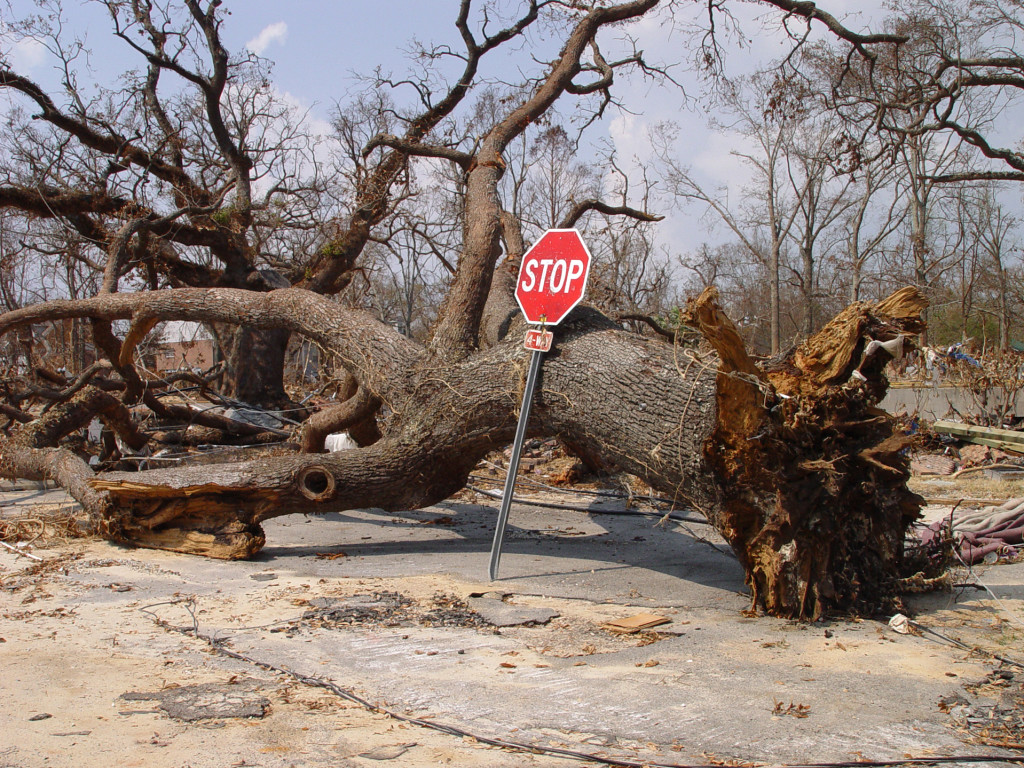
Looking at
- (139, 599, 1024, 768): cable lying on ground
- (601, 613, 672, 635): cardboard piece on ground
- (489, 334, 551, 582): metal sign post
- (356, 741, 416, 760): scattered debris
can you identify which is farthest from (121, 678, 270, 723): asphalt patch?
(489, 334, 551, 582): metal sign post

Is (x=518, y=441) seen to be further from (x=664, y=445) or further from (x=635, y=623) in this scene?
(x=635, y=623)

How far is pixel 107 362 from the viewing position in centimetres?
1012

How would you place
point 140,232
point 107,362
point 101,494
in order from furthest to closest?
point 140,232 → point 107,362 → point 101,494

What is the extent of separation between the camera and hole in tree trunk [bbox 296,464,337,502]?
21.0 feet

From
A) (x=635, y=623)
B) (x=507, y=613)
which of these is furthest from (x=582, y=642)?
(x=507, y=613)

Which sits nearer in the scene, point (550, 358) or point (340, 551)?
point (550, 358)

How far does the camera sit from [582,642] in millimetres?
4098

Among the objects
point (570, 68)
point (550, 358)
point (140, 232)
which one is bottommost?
point (550, 358)

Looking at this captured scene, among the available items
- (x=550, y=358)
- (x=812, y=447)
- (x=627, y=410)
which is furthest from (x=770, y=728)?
(x=550, y=358)

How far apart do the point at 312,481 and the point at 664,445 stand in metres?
3.00

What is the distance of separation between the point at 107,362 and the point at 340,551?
5.35m

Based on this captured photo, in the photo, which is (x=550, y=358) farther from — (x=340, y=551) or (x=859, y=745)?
(x=859, y=745)

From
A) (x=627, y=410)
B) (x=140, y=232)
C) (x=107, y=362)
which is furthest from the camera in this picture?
(x=140, y=232)

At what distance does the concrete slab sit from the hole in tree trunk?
0.48 m
